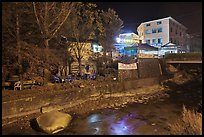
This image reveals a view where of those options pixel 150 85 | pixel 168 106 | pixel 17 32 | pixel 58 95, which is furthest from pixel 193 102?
pixel 17 32

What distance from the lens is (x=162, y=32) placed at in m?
46.5

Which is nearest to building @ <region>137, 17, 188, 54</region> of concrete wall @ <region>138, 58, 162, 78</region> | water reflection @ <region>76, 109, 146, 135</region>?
concrete wall @ <region>138, 58, 162, 78</region>

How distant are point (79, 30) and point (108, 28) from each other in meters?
5.85

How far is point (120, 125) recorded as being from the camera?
40.1 ft

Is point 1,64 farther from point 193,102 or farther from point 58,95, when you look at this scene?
point 193,102

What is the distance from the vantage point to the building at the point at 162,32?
45597mm

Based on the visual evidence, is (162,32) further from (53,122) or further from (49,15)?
(53,122)

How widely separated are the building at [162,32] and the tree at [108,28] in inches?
810

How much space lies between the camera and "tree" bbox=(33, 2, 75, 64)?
15398 mm

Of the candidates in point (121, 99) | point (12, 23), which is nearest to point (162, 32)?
point (121, 99)

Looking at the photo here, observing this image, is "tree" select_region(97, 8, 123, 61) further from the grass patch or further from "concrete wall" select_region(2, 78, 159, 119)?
the grass patch

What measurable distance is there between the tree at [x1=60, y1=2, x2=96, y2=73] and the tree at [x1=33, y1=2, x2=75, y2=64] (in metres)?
4.00

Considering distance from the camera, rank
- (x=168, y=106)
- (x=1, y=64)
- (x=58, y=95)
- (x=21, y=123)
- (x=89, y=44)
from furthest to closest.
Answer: (x=89, y=44)
(x=168, y=106)
(x=58, y=95)
(x=1, y=64)
(x=21, y=123)

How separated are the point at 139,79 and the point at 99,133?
1263cm
